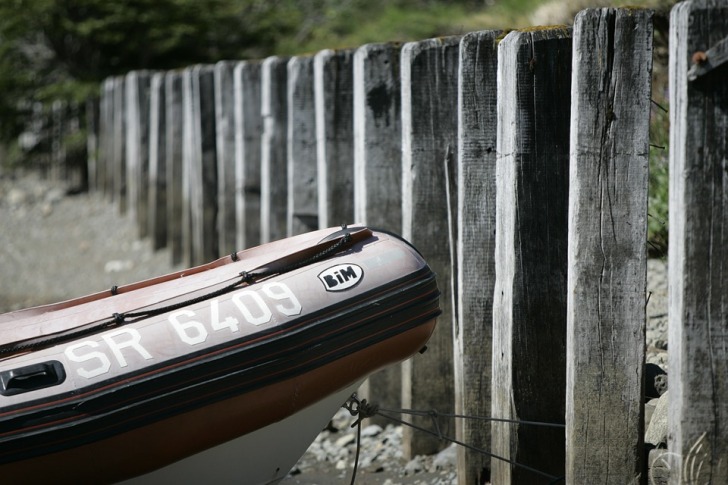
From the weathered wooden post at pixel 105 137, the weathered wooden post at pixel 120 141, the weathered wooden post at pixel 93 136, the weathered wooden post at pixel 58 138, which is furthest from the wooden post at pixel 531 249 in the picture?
the weathered wooden post at pixel 58 138

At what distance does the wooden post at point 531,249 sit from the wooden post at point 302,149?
220 cm

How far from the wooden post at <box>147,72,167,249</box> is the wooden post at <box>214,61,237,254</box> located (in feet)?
5.33

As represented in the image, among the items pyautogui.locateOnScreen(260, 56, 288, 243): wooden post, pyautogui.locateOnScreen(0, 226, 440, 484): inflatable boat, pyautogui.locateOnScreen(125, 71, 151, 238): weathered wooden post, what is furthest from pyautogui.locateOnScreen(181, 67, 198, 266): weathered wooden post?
pyautogui.locateOnScreen(0, 226, 440, 484): inflatable boat

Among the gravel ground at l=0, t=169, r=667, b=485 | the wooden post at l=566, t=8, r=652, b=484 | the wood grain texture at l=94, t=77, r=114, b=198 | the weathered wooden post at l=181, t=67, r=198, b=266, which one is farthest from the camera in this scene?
the wood grain texture at l=94, t=77, r=114, b=198

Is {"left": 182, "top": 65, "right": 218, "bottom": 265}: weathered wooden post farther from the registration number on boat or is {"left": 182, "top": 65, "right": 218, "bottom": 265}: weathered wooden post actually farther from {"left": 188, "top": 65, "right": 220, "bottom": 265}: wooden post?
the registration number on boat

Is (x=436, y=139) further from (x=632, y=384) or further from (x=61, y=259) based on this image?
(x=61, y=259)

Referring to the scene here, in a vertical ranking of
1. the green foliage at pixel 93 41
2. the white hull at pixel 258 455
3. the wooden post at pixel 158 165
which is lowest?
the white hull at pixel 258 455

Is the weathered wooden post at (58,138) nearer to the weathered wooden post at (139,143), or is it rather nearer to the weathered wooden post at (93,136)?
the weathered wooden post at (93,136)

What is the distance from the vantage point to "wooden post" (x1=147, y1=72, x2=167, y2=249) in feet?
29.4

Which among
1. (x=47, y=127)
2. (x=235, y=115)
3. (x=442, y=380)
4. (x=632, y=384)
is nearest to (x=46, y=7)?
(x=47, y=127)

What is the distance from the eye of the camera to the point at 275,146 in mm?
6469

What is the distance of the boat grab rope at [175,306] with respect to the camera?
3.67 metres

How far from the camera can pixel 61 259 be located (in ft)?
32.0

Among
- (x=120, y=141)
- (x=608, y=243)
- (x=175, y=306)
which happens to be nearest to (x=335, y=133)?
(x=175, y=306)
